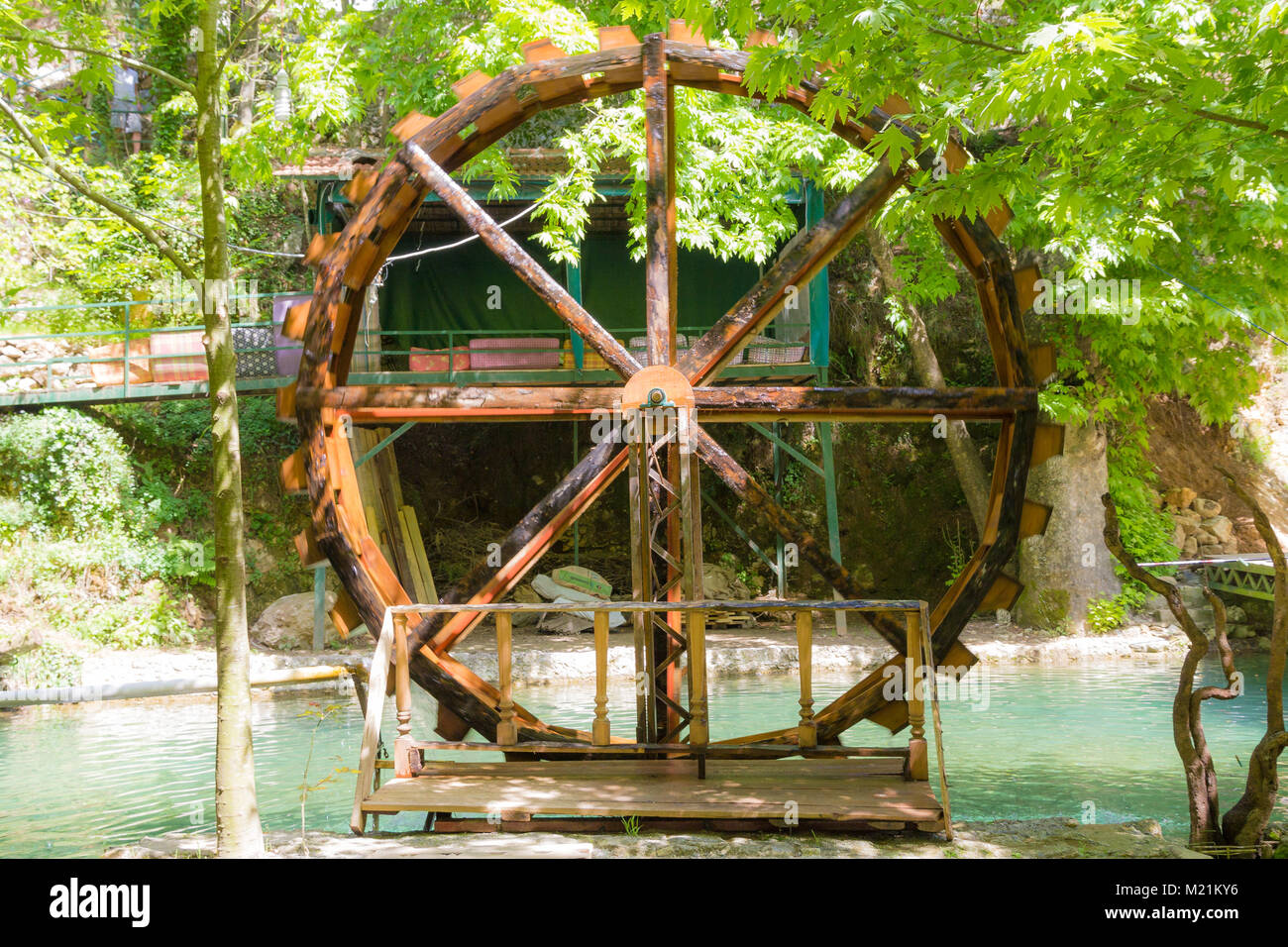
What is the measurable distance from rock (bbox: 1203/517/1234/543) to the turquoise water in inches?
126

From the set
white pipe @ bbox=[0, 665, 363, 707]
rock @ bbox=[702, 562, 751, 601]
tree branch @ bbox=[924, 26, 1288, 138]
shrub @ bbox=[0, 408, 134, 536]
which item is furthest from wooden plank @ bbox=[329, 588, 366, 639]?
shrub @ bbox=[0, 408, 134, 536]

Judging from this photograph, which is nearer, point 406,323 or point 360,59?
point 360,59

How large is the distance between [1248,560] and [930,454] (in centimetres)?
459

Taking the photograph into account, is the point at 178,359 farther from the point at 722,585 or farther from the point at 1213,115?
the point at 1213,115

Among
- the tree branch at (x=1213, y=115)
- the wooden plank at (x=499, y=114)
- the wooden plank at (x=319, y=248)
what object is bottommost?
the tree branch at (x=1213, y=115)

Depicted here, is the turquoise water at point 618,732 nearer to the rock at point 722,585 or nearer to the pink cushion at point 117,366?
the rock at point 722,585

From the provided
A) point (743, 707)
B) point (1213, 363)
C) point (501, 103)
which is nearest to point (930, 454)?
point (1213, 363)

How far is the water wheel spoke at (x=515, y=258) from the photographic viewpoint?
6262 millimetres

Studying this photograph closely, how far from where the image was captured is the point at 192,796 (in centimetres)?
674

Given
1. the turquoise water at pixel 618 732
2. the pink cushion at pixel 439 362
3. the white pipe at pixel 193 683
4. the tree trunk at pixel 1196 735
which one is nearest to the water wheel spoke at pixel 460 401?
the white pipe at pixel 193 683

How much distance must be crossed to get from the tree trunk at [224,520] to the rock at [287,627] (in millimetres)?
7995

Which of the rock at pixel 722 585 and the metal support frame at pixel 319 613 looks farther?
the rock at pixel 722 585

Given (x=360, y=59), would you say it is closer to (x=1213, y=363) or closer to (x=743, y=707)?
(x=743, y=707)
